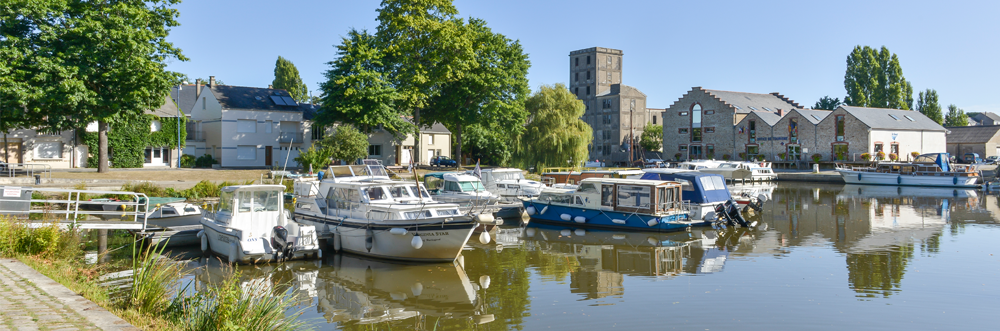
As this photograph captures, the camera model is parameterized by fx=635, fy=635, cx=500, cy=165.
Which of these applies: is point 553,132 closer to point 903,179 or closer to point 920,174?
point 903,179

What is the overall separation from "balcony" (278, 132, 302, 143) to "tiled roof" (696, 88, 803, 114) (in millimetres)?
45260

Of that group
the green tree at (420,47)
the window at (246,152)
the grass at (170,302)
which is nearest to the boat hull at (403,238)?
the grass at (170,302)

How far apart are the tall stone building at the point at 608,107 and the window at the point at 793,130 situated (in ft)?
74.0

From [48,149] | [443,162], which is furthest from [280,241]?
[443,162]

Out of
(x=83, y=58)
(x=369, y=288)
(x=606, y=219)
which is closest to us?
(x=369, y=288)

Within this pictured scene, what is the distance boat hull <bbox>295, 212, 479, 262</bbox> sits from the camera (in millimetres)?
16516

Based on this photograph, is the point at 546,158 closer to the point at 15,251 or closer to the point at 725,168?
the point at 725,168

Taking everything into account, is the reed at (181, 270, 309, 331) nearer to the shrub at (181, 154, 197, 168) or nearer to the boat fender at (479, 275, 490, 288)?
the boat fender at (479, 275, 490, 288)

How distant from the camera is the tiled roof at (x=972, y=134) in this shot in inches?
2817

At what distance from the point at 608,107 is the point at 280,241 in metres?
79.7

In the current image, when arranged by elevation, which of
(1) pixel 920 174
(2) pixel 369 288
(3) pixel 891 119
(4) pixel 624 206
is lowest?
(2) pixel 369 288

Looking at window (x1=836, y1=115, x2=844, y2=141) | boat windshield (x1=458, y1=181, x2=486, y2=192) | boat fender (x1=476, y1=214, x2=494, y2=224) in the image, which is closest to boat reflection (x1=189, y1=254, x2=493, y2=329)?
boat fender (x1=476, y1=214, x2=494, y2=224)

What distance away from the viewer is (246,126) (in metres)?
47.5

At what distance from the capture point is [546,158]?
154 ft
